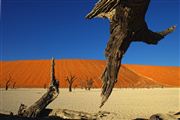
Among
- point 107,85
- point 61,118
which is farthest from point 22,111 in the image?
point 107,85

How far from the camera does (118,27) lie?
20.0 ft

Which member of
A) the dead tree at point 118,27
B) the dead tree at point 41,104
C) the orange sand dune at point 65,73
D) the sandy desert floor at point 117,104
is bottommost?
the sandy desert floor at point 117,104

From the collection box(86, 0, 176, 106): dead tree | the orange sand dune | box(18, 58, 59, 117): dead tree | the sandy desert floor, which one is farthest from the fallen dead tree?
the orange sand dune

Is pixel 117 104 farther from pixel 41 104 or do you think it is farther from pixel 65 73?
pixel 65 73

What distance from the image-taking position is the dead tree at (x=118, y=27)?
5816 millimetres

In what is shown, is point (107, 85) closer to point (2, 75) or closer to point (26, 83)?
point (26, 83)

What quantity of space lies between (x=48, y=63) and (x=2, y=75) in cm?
2042

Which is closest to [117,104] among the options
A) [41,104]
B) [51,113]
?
[51,113]

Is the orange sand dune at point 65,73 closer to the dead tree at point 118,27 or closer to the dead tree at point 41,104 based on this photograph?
the dead tree at point 41,104

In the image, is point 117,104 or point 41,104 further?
point 117,104

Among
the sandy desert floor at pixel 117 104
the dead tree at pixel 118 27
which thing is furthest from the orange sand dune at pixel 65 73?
the dead tree at pixel 118 27

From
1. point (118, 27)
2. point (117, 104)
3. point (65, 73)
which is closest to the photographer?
point (118, 27)

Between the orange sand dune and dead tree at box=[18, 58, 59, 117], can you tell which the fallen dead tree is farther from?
the orange sand dune

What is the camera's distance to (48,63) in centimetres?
12506
